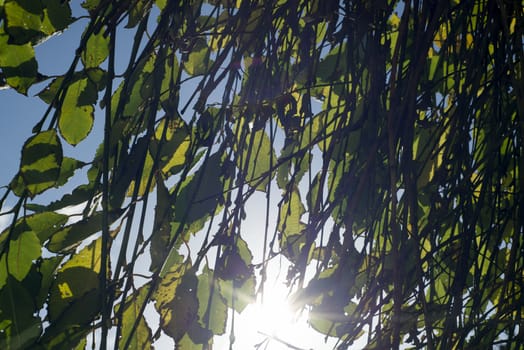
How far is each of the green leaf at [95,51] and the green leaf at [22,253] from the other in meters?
0.26

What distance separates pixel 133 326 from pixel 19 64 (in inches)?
14.1

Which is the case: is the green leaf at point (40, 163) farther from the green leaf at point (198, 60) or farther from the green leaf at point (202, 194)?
the green leaf at point (198, 60)

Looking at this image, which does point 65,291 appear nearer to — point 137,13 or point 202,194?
point 202,194

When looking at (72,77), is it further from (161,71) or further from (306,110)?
(306,110)

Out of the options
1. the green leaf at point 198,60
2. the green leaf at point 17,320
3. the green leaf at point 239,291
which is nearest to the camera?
the green leaf at point 17,320

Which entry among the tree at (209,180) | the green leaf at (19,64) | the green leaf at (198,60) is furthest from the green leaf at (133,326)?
the green leaf at (198,60)

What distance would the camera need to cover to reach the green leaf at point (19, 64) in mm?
783

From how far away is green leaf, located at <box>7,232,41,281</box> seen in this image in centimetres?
72

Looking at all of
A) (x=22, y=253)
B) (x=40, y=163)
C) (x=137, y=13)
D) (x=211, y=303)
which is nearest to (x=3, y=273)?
(x=22, y=253)

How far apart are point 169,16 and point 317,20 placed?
0.74 feet

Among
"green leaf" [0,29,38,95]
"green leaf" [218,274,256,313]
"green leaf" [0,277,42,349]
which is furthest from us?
→ "green leaf" [218,274,256,313]

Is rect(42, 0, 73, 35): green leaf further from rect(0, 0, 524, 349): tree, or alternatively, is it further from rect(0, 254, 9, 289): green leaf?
rect(0, 254, 9, 289): green leaf

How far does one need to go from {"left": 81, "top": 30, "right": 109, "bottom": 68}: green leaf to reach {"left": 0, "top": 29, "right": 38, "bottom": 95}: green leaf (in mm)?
85

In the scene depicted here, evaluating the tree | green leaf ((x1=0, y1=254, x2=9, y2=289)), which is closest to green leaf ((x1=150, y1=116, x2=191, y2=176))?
the tree
